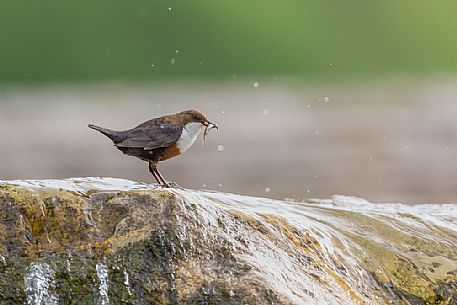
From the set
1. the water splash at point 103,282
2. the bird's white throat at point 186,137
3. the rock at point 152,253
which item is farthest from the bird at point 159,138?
the water splash at point 103,282

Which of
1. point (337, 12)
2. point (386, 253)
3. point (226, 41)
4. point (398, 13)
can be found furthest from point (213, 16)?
point (386, 253)

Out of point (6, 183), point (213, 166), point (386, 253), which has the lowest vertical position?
point (213, 166)

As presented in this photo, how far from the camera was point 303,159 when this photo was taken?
2011 centimetres

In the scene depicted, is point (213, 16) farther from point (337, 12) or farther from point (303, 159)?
point (303, 159)

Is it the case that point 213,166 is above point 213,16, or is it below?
below

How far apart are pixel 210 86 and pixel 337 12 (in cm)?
324

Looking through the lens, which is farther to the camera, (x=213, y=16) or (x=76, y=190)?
(x=213, y=16)

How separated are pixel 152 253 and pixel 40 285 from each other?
1.53 ft

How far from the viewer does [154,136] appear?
6.19 m

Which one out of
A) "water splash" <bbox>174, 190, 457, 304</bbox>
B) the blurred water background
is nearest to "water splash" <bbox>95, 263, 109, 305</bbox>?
"water splash" <bbox>174, 190, 457, 304</bbox>

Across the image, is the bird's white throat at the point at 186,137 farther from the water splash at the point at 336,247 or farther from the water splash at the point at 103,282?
the water splash at the point at 103,282

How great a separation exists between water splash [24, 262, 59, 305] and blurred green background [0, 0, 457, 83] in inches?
720

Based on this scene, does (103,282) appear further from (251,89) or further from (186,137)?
(251,89)

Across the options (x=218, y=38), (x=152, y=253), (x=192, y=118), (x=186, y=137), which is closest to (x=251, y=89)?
(x=218, y=38)
